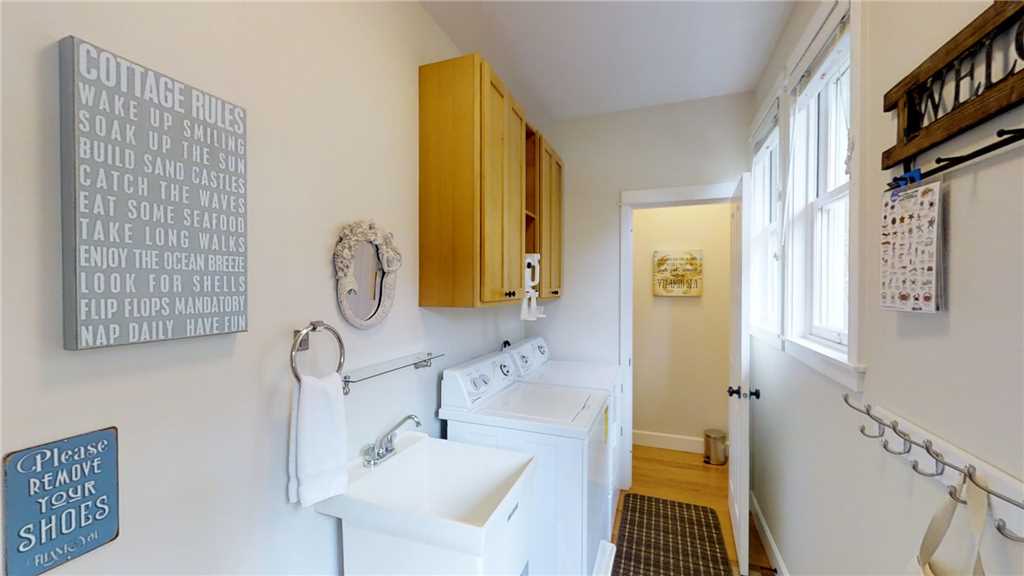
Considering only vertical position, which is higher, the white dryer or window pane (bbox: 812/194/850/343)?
window pane (bbox: 812/194/850/343)

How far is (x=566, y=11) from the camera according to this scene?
172cm

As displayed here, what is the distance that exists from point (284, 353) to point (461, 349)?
1066mm

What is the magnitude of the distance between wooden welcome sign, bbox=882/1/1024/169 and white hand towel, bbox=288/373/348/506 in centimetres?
154

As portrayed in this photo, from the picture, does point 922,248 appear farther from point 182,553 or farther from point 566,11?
point 182,553

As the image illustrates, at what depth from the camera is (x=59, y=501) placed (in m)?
0.67

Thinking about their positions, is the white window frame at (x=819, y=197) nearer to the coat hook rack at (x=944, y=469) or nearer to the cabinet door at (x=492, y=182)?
the coat hook rack at (x=944, y=469)

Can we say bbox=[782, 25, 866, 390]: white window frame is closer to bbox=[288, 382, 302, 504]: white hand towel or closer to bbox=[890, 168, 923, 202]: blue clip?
bbox=[890, 168, 923, 202]: blue clip

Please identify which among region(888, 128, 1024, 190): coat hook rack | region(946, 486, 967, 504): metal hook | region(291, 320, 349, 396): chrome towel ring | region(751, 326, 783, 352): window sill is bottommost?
region(946, 486, 967, 504): metal hook

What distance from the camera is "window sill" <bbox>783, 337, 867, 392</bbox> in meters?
1.13

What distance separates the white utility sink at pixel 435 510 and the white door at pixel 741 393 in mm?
1306

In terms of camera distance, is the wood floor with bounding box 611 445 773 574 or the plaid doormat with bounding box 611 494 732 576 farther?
the wood floor with bounding box 611 445 773 574

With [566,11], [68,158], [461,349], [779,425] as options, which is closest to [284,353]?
[68,158]

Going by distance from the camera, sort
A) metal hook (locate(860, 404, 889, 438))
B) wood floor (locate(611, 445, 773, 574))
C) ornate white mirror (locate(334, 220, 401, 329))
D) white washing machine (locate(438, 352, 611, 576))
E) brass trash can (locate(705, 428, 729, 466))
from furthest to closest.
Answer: brass trash can (locate(705, 428, 729, 466)) → wood floor (locate(611, 445, 773, 574)) → white washing machine (locate(438, 352, 611, 576)) → ornate white mirror (locate(334, 220, 401, 329)) → metal hook (locate(860, 404, 889, 438))

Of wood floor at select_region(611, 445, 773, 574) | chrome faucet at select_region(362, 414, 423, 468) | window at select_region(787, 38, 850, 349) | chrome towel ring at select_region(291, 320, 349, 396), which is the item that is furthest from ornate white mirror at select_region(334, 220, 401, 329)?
wood floor at select_region(611, 445, 773, 574)
